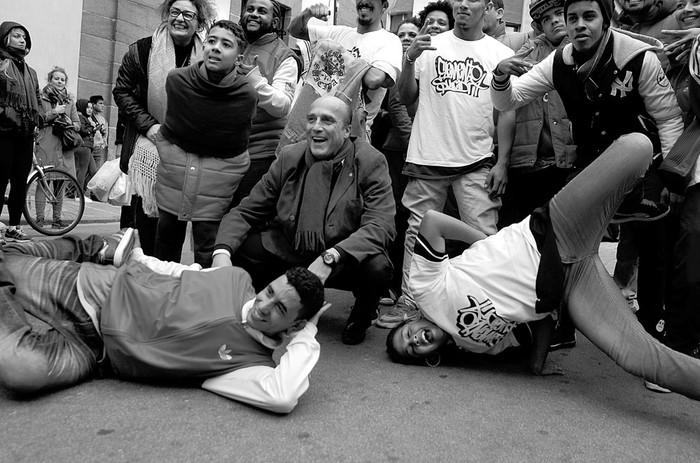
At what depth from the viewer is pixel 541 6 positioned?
14.5 ft

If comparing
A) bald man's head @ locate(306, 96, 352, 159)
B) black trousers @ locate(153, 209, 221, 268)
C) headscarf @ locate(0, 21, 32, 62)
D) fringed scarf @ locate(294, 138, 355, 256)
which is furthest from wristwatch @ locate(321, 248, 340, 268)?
headscarf @ locate(0, 21, 32, 62)

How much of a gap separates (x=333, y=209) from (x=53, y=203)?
5003mm

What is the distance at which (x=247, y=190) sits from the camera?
4383 millimetres

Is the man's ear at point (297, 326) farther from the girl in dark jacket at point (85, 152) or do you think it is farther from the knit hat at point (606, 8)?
the girl in dark jacket at point (85, 152)

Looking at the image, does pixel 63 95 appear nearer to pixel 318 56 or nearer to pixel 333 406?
pixel 318 56

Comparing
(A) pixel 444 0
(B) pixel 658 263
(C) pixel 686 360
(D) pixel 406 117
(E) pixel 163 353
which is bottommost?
(E) pixel 163 353

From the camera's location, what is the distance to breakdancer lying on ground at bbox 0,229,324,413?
263cm

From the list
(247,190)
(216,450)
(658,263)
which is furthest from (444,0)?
(216,450)

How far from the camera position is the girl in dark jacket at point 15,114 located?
19.8 ft

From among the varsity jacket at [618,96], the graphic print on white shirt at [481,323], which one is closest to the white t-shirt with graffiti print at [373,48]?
the varsity jacket at [618,96]

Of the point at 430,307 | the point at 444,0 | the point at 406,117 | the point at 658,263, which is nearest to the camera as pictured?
the point at 430,307

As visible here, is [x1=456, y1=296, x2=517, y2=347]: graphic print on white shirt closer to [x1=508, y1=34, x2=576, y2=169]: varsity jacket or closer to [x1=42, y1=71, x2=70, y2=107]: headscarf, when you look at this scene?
[x1=508, y1=34, x2=576, y2=169]: varsity jacket

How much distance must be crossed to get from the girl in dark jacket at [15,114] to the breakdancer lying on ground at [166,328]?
3569 mm

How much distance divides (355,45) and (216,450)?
311cm
